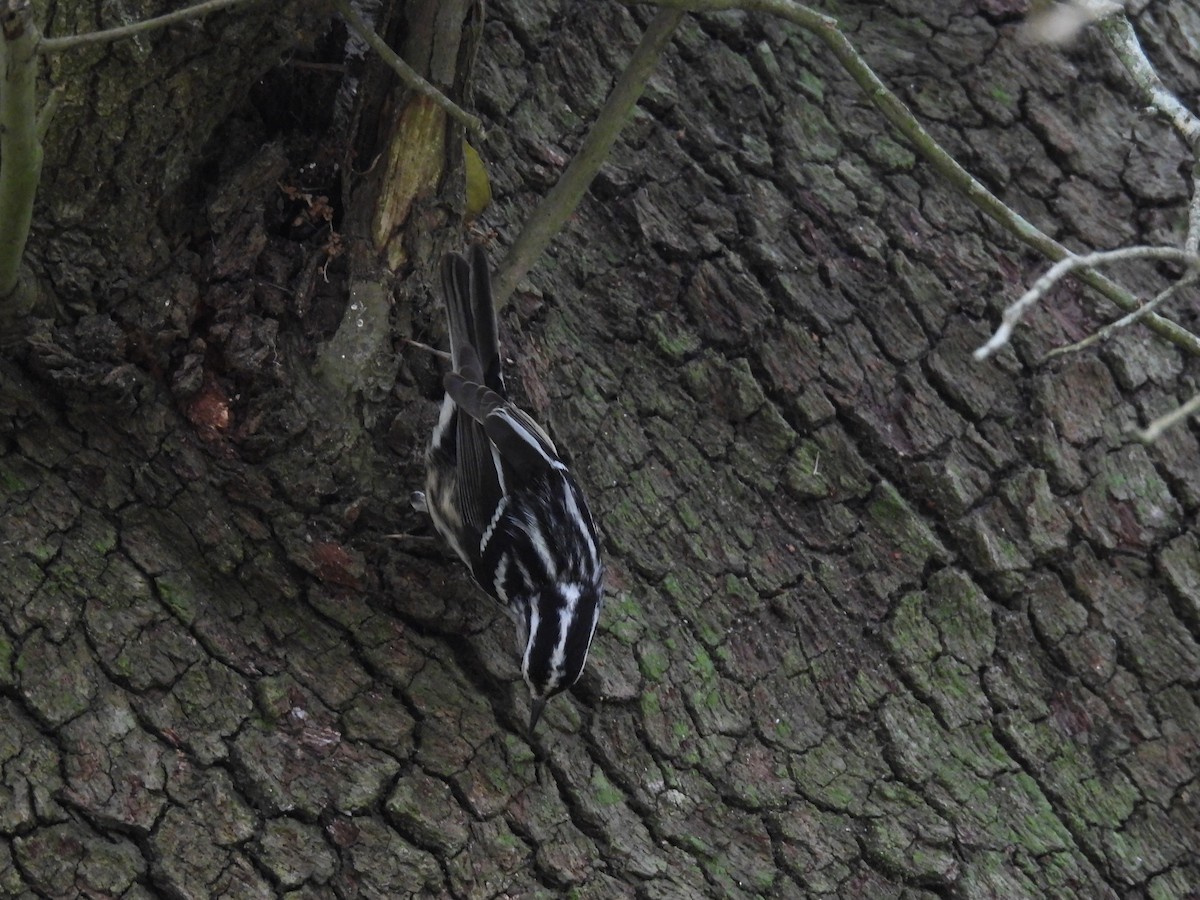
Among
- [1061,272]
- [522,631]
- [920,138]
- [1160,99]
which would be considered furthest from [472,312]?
[1160,99]

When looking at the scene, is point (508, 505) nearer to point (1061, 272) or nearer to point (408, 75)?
point (408, 75)

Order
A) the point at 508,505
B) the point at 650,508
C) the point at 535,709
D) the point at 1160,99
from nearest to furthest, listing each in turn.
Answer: the point at 1160,99 → the point at 535,709 → the point at 650,508 → the point at 508,505

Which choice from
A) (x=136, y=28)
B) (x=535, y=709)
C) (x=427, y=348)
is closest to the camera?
(x=136, y=28)

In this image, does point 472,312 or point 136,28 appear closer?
point 136,28

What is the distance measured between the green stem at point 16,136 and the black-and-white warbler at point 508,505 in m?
0.98

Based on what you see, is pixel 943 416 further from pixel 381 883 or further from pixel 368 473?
pixel 381 883

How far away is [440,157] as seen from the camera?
9.89 feet

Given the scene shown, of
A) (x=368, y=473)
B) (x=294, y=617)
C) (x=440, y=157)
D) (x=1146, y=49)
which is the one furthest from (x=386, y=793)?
(x=1146, y=49)

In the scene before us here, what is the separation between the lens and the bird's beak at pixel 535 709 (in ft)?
9.74

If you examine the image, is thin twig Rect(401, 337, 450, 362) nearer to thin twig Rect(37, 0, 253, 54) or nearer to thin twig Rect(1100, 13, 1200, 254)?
thin twig Rect(37, 0, 253, 54)

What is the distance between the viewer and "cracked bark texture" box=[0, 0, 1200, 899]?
2641 mm

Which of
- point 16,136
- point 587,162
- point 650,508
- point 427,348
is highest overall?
point 587,162

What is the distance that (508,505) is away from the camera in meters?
3.67

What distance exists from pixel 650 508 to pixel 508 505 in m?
0.53
